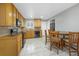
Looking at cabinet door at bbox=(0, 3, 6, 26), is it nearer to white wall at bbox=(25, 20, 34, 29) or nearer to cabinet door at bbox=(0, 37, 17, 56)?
cabinet door at bbox=(0, 37, 17, 56)

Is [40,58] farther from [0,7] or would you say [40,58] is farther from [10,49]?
[0,7]

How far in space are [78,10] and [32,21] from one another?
6460 millimetres

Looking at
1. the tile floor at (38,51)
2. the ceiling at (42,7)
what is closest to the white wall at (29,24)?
the ceiling at (42,7)

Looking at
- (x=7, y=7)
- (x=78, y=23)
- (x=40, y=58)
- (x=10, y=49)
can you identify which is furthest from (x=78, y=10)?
(x=40, y=58)

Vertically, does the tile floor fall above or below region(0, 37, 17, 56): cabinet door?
below

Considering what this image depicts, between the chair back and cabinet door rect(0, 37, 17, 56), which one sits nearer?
cabinet door rect(0, 37, 17, 56)

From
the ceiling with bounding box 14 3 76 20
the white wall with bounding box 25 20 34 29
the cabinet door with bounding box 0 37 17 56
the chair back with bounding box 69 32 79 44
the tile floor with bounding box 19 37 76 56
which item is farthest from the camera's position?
the white wall with bounding box 25 20 34 29

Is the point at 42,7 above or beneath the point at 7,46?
above

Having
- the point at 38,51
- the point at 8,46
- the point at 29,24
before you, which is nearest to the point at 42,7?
the point at 38,51

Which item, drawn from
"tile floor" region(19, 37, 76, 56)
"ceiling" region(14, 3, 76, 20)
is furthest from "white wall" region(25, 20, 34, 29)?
"tile floor" region(19, 37, 76, 56)

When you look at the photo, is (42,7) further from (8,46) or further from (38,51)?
(8,46)

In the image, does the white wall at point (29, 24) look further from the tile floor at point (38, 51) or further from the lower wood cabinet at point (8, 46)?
the lower wood cabinet at point (8, 46)

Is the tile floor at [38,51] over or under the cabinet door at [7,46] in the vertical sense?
under

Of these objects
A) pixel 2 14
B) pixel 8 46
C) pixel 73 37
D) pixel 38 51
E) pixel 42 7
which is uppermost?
pixel 42 7
